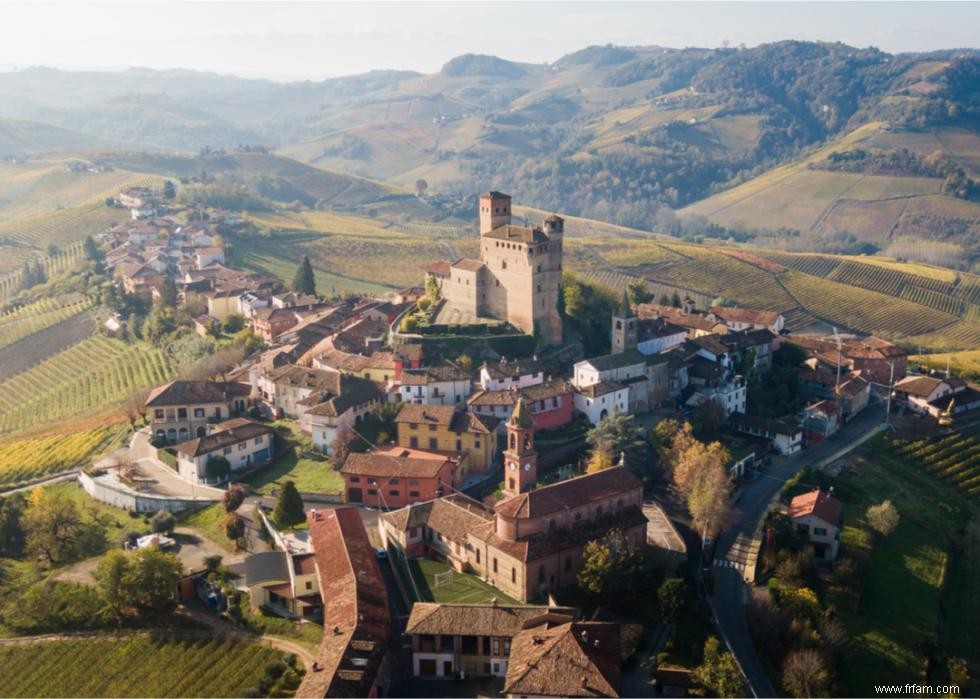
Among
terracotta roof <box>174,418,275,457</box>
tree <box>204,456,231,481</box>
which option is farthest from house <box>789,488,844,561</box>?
tree <box>204,456,231,481</box>

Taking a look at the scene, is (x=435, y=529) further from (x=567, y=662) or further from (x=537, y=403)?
(x=537, y=403)

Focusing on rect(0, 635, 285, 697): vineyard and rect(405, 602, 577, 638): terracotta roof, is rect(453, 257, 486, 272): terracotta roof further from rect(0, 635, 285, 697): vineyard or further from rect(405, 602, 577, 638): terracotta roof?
rect(0, 635, 285, 697): vineyard

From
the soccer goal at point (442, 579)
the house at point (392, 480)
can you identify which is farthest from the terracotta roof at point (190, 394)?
the soccer goal at point (442, 579)

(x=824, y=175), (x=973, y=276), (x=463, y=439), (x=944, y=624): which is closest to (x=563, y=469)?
(x=463, y=439)

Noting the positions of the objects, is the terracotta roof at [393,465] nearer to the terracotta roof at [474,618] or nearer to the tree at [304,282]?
the terracotta roof at [474,618]

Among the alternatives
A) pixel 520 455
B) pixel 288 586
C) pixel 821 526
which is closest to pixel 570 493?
pixel 520 455

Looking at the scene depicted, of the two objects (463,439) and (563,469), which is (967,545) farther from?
(463,439)
